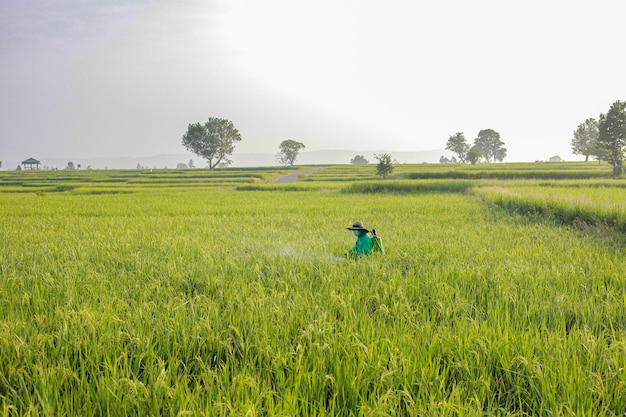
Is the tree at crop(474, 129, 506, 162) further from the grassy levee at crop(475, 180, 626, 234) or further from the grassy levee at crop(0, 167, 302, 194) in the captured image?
the grassy levee at crop(475, 180, 626, 234)

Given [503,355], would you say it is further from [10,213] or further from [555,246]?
[10,213]

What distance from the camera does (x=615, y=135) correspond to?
123ft

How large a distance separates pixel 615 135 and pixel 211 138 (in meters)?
80.4

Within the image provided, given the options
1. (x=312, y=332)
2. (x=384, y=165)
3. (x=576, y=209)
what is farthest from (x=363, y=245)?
(x=384, y=165)

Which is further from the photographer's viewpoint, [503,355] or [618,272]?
[618,272]

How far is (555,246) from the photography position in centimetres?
645

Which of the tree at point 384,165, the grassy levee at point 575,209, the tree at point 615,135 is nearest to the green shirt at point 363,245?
the grassy levee at point 575,209

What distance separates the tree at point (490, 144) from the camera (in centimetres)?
10931

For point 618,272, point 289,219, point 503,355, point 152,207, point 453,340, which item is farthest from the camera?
point 152,207

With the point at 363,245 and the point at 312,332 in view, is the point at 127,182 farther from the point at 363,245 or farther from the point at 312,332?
the point at 312,332

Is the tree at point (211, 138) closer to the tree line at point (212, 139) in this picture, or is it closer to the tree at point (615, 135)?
the tree line at point (212, 139)

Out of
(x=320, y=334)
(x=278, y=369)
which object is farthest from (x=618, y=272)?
(x=278, y=369)

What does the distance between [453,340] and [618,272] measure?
3.57m

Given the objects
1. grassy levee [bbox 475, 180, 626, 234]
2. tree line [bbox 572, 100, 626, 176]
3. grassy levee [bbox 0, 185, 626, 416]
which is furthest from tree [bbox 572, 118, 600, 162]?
grassy levee [bbox 0, 185, 626, 416]
